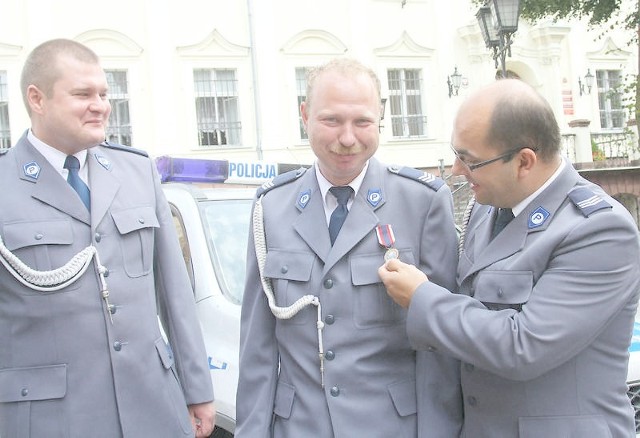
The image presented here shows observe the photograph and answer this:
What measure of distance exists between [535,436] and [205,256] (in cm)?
214

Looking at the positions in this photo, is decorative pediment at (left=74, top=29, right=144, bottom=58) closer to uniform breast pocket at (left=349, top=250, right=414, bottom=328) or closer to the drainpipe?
the drainpipe

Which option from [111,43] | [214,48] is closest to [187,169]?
[111,43]

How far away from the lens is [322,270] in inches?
86.7

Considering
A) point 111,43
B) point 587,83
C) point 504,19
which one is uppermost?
point 111,43

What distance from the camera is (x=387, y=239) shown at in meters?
2.17

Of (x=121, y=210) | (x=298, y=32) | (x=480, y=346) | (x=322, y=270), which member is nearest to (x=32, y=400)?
(x=121, y=210)

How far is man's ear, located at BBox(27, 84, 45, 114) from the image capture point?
95.3 inches

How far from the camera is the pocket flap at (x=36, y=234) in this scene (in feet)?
7.54

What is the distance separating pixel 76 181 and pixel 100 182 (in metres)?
0.08

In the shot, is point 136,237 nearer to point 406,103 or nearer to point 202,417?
point 202,417

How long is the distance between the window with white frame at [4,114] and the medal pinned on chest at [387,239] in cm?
1518

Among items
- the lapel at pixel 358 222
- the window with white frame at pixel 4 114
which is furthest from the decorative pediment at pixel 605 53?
the lapel at pixel 358 222

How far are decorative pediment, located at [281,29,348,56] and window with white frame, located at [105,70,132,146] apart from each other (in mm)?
3816

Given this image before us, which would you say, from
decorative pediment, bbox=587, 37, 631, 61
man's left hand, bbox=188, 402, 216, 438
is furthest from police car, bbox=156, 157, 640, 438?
decorative pediment, bbox=587, 37, 631, 61
